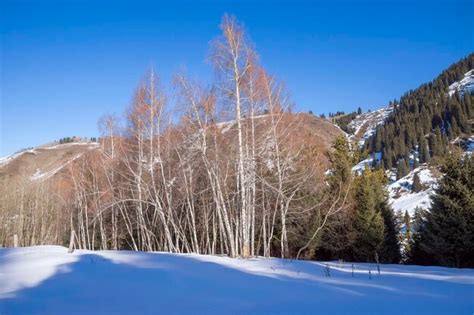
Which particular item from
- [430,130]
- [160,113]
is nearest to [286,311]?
[160,113]

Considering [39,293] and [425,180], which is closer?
[39,293]

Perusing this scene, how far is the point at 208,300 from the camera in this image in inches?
193

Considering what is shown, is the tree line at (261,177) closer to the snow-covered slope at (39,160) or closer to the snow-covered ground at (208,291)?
the snow-covered ground at (208,291)

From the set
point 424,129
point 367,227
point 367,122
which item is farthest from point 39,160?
point 367,122

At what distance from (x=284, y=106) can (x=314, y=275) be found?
9.09 meters

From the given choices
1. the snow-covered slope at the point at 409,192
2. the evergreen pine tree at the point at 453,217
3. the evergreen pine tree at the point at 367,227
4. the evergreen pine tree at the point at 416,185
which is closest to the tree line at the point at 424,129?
the snow-covered slope at the point at 409,192

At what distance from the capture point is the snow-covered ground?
4.42 meters

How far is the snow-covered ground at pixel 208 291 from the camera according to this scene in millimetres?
4422

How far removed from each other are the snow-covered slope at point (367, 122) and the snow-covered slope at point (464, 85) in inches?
1117

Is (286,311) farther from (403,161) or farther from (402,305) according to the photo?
(403,161)

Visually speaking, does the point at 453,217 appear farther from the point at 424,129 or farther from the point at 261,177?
the point at 424,129

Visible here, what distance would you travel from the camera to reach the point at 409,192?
2822 inches

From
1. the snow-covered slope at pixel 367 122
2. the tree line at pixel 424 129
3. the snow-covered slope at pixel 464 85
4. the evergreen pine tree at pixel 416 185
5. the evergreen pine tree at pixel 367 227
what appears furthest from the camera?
the snow-covered slope at pixel 367 122

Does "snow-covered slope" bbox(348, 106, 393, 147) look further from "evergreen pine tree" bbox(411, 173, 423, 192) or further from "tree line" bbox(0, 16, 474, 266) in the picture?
"tree line" bbox(0, 16, 474, 266)
